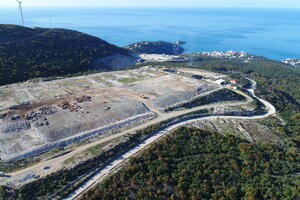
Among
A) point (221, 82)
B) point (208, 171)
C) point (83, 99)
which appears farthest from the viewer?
point (221, 82)

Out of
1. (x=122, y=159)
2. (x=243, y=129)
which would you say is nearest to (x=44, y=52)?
(x=122, y=159)

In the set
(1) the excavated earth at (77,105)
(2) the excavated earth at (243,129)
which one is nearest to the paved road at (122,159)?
(2) the excavated earth at (243,129)

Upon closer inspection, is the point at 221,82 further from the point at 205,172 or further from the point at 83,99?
the point at 205,172

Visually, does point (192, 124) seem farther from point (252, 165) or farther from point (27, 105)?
point (27, 105)

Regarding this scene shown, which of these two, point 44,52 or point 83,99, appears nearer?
point 83,99

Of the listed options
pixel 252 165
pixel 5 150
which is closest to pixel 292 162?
pixel 252 165

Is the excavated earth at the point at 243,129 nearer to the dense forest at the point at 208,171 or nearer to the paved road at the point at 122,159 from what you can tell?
the dense forest at the point at 208,171
